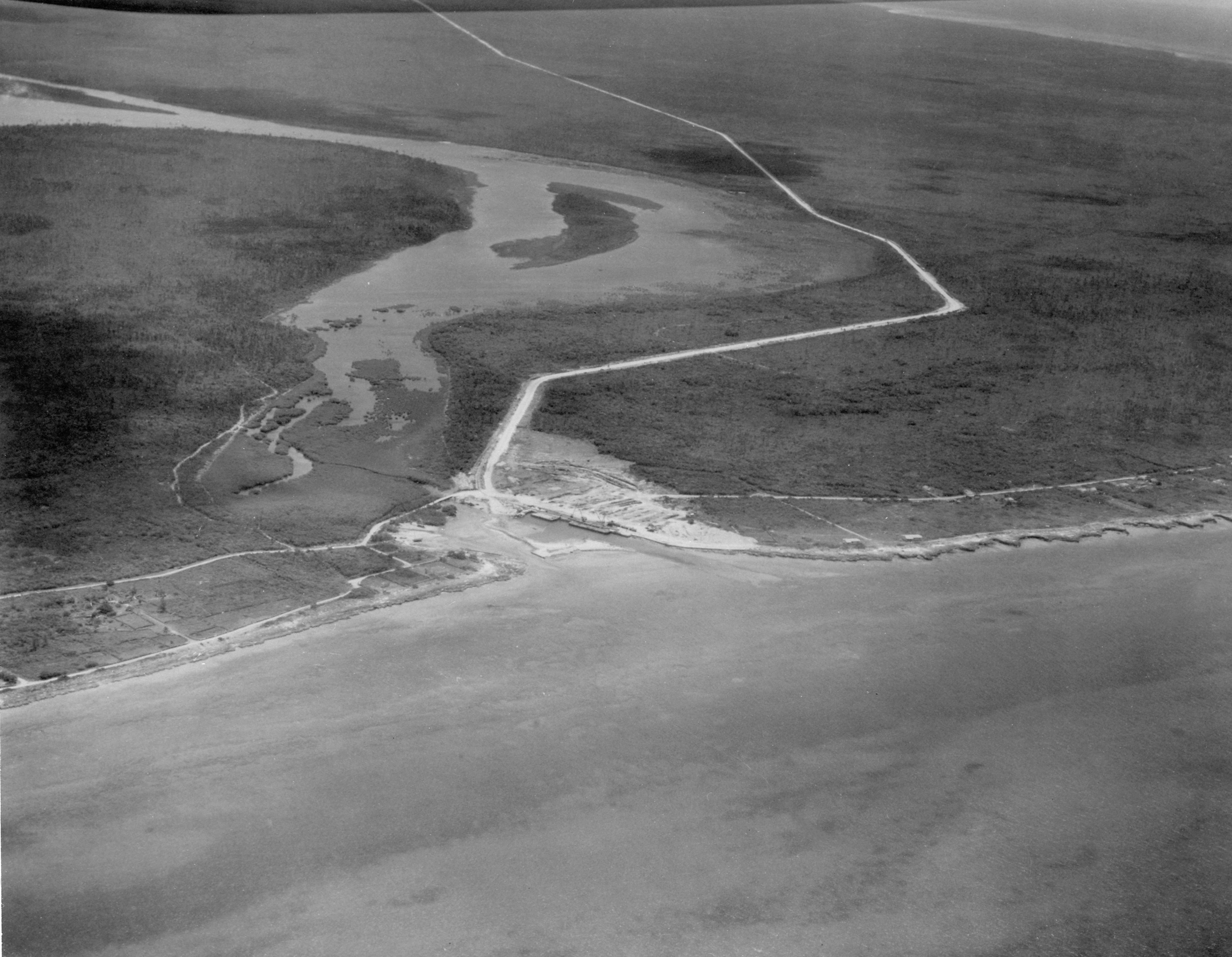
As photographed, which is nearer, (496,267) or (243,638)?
(243,638)

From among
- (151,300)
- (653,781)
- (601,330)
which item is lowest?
(653,781)

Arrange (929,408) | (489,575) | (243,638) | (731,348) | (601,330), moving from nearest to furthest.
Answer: (243,638)
(489,575)
(929,408)
(731,348)
(601,330)

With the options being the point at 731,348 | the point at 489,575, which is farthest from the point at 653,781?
the point at 731,348

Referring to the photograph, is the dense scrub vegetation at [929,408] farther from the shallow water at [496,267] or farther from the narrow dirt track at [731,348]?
the shallow water at [496,267]

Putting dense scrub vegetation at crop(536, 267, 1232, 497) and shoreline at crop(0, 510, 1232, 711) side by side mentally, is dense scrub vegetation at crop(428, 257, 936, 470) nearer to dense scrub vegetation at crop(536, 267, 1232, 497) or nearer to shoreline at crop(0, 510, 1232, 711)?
dense scrub vegetation at crop(536, 267, 1232, 497)

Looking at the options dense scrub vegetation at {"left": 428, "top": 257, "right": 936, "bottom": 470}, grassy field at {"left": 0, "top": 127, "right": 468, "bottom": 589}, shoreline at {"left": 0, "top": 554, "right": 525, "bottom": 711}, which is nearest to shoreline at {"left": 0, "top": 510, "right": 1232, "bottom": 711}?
shoreline at {"left": 0, "top": 554, "right": 525, "bottom": 711}

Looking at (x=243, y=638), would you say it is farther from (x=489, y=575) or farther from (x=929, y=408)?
(x=929, y=408)
